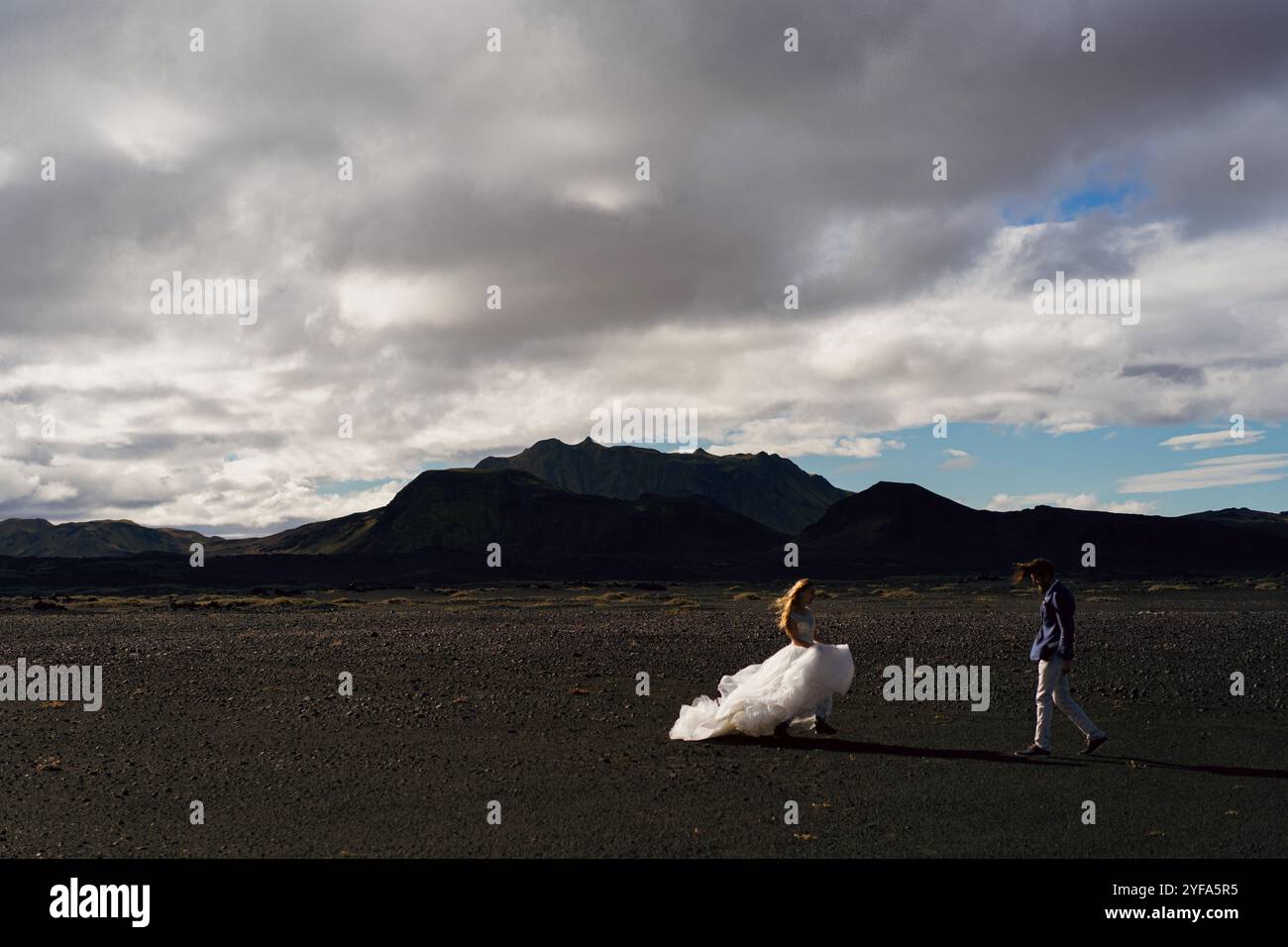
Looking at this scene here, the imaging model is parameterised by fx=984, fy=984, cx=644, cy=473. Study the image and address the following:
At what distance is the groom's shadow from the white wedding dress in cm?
18

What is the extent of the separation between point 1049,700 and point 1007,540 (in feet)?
479

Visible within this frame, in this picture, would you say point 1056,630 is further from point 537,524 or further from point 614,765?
point 537,524

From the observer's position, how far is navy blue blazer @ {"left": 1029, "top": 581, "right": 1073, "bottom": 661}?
1046 cm

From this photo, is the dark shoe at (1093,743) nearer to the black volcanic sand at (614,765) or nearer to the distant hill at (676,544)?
the black volcanic sand at (614,765)

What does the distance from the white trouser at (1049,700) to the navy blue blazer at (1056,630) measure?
101 mm

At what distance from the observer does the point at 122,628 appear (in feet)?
114

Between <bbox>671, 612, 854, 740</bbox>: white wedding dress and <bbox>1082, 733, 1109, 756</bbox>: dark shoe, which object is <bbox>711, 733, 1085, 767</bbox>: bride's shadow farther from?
<bbox>1082, 733, 1109, 756</bbox>: dark shoe

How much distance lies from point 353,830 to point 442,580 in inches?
3986

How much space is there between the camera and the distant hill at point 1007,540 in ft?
422

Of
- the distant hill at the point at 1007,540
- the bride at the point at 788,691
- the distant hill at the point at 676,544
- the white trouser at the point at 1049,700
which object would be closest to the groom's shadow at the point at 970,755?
the bride at the point at 788,691

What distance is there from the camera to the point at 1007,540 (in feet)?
484
